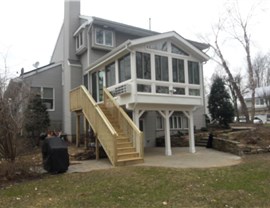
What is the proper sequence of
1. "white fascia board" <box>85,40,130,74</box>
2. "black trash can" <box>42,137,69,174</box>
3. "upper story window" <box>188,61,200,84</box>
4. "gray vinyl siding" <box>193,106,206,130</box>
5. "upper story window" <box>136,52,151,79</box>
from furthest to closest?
"gray vinyl siding" <box>193,106,206,130</box>, "upper story window" <box>188,61,200,84</box>, "upper story window" <box>136,52,151,79</box>, "white fascia board" <box>85,40,130,74</box>, "black trash can" <box>42,137,69,174</box>

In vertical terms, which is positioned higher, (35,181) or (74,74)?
(74,74)

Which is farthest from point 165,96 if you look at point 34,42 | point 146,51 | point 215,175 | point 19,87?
point 34,42

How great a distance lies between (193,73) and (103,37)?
6.61 metres

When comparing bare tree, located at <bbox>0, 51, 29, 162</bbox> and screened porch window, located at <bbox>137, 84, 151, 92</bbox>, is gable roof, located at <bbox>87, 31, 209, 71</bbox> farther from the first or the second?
bare tree, located at <bbox>0, 51, 29, 162</bbox>

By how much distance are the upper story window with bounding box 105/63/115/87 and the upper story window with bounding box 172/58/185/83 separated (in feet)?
11.0

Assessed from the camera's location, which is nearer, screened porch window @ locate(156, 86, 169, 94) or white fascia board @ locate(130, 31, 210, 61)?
white fascia board @ locate(130, 31, 210, 61)

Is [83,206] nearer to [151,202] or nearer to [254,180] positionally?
[151,202]

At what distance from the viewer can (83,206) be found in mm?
6695

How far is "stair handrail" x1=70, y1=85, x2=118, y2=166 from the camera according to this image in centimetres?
1168

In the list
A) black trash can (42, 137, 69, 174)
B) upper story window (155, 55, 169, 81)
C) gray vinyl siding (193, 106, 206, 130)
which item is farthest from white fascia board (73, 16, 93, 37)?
gray vinyl siding (193, 106, 206, 130)

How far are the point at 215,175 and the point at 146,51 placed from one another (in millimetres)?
7102

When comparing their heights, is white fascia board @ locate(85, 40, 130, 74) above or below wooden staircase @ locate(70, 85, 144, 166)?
above

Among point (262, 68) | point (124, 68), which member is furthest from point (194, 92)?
point (262, 68)

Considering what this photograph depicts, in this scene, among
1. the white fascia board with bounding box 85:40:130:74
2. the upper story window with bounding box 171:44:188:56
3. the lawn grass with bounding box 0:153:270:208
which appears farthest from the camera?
the upper story window with bounding box 171:44:188:56
